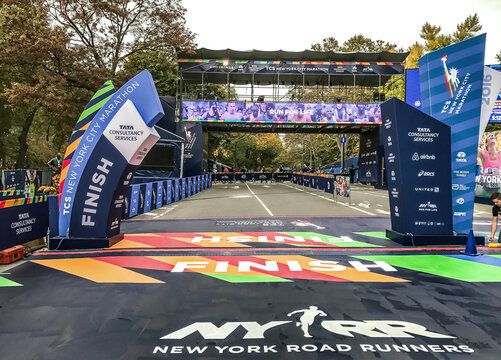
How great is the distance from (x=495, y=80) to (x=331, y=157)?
67878 mm

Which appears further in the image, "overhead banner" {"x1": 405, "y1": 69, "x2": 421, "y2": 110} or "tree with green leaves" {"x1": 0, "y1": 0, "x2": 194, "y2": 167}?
"overhead banner" {"x1": 405, "y1": 69, "x2": 421, "y2": 110}

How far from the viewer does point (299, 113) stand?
3606 cm

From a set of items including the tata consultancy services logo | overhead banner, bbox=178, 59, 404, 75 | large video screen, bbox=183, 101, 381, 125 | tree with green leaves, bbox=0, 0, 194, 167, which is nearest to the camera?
the tata consultancy services logo

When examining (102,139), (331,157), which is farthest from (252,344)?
(331,157)

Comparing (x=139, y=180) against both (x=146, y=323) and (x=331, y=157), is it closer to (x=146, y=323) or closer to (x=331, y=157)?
(x=146, y=323)

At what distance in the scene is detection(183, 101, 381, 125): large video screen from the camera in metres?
35.8

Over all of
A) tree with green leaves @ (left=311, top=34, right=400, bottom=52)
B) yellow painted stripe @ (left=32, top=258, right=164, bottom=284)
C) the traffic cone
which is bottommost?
yellow painted stripe @ (left=32, top=258, right=164, bottom=284)

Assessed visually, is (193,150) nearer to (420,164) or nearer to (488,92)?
(420,164)

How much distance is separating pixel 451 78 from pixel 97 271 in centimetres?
892

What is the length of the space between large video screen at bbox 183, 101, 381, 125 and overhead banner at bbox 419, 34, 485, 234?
2712 centimetres

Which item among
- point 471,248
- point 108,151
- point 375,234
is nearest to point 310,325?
point 471,248

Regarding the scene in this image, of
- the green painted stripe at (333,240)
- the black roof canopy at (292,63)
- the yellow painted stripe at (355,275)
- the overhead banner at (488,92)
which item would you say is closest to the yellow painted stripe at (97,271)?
the yellow painted stripe at (355,275)

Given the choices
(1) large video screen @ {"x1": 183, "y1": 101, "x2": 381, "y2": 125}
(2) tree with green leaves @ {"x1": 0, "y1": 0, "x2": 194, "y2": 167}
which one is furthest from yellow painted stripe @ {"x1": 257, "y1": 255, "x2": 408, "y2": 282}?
(1) large video screen @ {"x1": 183, "y1": 101, "x2": 381, "y2": 125}

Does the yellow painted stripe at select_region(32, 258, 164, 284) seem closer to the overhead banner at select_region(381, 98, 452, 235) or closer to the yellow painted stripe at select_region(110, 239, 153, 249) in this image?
the yellow painted stripe at select_region(110, 239, 153, 249)
